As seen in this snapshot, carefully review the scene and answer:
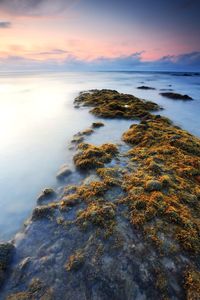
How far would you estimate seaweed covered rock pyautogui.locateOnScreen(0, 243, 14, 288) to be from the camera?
418cm

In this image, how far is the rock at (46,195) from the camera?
6322 mm

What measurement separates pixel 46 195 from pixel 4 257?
222cm

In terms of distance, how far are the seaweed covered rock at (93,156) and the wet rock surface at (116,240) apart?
0.41 m

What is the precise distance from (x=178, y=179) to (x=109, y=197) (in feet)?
7.64

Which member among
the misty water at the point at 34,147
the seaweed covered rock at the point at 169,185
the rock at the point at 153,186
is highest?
the rock at the point at 153,186

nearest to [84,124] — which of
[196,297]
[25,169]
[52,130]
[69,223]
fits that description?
[52,130]

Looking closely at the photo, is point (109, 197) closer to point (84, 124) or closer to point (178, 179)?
point (178, 179)

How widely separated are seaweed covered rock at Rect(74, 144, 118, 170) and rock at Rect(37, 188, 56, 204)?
1664 mm

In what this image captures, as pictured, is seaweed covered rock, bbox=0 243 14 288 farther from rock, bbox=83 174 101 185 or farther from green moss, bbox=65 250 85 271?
rock, bbox=83 174 101 185

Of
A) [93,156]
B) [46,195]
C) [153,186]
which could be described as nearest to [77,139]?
[93,156]

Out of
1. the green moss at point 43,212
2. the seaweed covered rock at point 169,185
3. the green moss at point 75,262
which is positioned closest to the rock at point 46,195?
the green moss at point 43,212

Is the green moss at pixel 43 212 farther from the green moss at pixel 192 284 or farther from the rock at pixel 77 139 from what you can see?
the rock at pixel 77 139

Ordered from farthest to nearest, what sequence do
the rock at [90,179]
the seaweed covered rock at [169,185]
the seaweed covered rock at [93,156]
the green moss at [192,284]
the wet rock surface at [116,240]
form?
the seaweed covered rock at [93,156], the rock at [90,179], the seaweed covered rock at [169,185], the wet rock surface at [116,240], the green moss at [192,284]

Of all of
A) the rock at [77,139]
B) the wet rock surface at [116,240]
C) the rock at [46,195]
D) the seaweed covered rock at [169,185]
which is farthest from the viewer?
the rock at [77,139]
